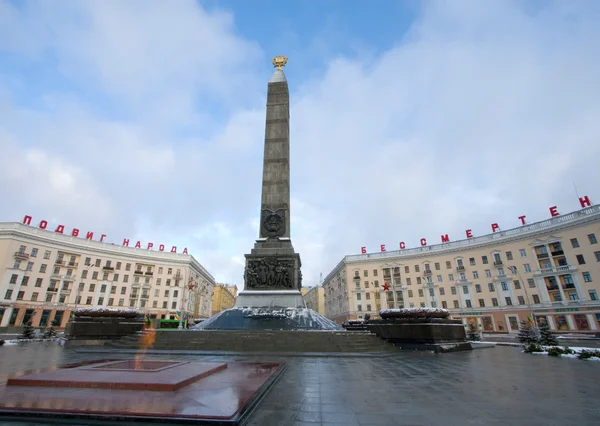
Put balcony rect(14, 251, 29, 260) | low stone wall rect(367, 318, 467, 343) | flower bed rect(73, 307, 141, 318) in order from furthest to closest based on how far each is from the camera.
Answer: balcony rect(14, 251, 29, 260)
flower bed rect(73, 307, 141, 318)
low stone wall rect(367, 318, 467, 343)

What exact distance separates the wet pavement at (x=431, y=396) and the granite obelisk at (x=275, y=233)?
381 inches

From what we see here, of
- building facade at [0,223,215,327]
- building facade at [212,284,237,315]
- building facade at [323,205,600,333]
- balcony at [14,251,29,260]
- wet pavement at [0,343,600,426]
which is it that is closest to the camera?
wet pavement at [0,343,600,426]

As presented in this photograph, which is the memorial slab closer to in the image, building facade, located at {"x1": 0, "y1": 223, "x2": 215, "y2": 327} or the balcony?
building facade, located at {"x1": 0, "y1": 223, "x2": 215, "y2": 327}

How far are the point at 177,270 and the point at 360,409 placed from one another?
6015 centimetres

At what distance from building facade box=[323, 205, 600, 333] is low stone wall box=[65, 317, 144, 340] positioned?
32.3 m

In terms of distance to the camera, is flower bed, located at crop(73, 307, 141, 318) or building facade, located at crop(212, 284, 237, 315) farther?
building facade, located at crop(212, 284, 237, 315)

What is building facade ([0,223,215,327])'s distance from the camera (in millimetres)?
41906

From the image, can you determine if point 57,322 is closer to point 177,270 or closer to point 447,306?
point 177,270

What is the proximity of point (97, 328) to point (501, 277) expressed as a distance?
4881cm

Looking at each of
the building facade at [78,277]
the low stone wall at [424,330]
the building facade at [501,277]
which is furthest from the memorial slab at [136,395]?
the building facade at [501,277]

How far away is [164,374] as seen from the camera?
5.34 meters

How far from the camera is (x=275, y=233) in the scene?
19.1 meters

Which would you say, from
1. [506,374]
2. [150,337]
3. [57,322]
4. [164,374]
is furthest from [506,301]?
[57,322]

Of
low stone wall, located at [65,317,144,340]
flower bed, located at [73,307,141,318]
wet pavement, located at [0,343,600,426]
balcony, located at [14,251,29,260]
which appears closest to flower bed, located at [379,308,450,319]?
wet pavement, located at [0,343,600,426]
